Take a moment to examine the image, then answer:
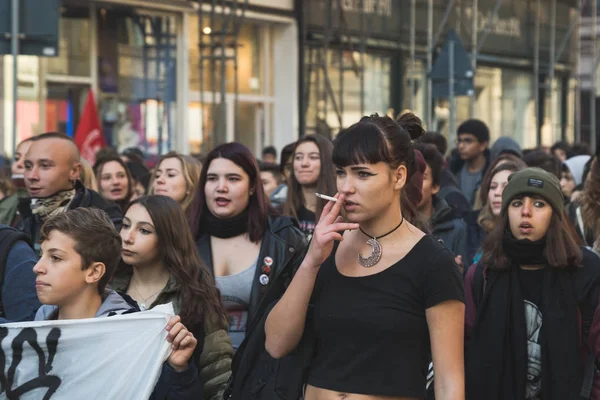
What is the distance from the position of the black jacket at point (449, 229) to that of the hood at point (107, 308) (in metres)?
3.64

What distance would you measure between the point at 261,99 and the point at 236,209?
1502 centimetres

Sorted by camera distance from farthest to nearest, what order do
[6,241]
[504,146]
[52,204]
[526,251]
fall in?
[504,146], [52,204], [526,251], [6,241]

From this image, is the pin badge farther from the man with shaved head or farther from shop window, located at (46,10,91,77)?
shop window, located at (46,10,91,77)

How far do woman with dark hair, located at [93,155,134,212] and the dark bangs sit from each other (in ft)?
18.2

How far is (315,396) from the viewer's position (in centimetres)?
458

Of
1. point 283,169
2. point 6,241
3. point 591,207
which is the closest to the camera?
point 6,241

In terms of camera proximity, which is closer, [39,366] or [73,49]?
[39,366]

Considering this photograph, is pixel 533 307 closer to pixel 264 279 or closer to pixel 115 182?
pixel 264 279

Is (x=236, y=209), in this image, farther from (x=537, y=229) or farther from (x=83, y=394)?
(x=83, y=394)

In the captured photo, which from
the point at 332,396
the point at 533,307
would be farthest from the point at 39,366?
the point at 533,307

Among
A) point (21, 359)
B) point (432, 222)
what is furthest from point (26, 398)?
point (432, 222)

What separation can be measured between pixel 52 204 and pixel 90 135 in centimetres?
755

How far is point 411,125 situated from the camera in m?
4.88

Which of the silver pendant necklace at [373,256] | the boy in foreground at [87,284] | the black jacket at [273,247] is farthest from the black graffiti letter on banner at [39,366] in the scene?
the black jacket at [273,247]
